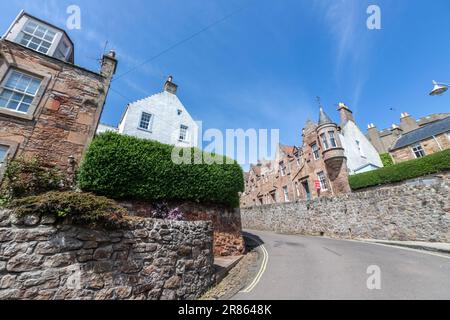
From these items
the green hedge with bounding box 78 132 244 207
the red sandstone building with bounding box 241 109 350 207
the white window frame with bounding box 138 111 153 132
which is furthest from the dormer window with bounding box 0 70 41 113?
the red sandstone building with bounding box 241 109 350 207

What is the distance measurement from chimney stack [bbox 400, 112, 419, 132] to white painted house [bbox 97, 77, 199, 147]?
103 feet

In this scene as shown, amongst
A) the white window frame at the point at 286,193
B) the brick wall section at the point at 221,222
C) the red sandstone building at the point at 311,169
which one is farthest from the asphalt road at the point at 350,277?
the white window frame at the point at 286,193

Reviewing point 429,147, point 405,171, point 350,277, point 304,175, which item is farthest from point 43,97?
point 429,147

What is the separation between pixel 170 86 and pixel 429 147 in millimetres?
29559

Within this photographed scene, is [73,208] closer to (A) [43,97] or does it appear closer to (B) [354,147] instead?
(A) [43,97]

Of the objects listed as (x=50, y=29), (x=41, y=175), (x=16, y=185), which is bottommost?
(x=16, y=185)

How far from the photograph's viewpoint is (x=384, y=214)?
13.3m

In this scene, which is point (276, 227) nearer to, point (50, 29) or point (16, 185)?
point (16, 185)

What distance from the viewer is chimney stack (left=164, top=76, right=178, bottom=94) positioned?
20781mm

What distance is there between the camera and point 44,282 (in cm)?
377

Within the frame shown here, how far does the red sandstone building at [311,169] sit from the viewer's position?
19.3m

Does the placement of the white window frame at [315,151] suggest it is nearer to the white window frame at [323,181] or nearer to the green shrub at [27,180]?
the white window frame at [323,181]
